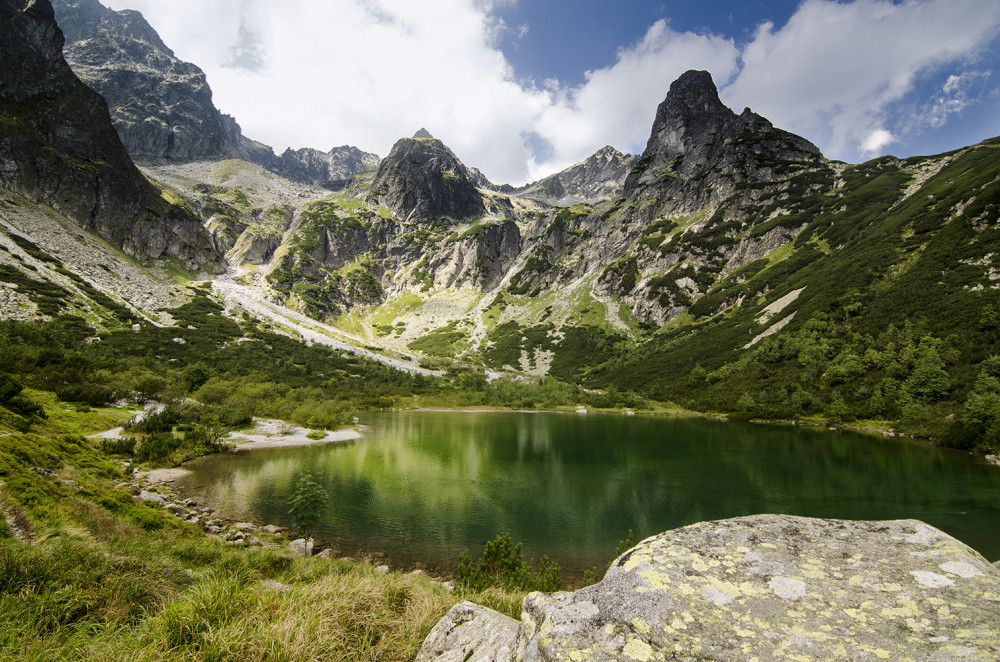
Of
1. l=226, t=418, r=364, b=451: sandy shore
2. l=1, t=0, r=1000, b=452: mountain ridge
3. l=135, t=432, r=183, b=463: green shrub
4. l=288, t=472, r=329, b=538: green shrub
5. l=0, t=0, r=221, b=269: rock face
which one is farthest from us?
l=0, t=0, r=221, b=269: rock face

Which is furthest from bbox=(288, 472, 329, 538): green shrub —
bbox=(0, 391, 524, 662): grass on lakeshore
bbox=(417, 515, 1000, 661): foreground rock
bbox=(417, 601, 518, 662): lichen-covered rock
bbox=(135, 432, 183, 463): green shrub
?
bbox=(135, 432, 183, 463): green shrub

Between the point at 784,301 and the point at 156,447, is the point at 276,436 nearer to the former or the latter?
the point at 156,447

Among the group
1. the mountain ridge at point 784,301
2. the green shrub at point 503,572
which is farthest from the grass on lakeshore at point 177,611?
the mountain ridge at point 784,301

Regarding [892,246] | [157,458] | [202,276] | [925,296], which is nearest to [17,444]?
[157,458]

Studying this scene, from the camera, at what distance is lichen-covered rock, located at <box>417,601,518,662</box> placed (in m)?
3.75

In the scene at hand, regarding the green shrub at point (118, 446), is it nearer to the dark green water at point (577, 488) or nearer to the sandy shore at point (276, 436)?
the dark green water at point (577, 488)

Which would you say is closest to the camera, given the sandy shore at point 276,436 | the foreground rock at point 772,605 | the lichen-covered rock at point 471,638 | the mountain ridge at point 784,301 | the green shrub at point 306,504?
the foreground rock at point 772,605

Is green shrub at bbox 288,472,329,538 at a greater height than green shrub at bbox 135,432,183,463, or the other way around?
green shrub at bbox 288,472,329,538

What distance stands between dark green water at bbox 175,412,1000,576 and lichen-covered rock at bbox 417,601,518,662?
1634cm

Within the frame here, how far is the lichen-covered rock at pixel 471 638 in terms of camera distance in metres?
3.75

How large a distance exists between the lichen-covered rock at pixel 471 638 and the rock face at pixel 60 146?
178 metres

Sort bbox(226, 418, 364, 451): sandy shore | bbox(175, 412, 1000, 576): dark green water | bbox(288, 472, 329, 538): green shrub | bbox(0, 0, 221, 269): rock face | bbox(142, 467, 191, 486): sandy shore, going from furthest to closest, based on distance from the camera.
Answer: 1. bbox(0, 0, 221, 269): rock face
2. bbox(226, 418, 364, 451): sandy shore
3. bbox(142, 467, 191, 486): sandy shore
4. bbox(175, 412, 1000, 576): dark green water
5. bbox(288, 472, 329, 538): green shrub

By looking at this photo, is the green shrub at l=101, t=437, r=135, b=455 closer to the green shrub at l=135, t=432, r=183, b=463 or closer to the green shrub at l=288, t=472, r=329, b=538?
the green shrub at l=135, t=432, r=183, b=463

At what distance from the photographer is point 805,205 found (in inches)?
6147
